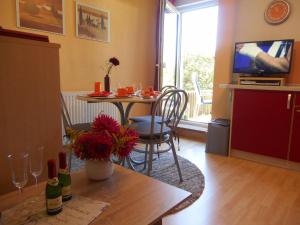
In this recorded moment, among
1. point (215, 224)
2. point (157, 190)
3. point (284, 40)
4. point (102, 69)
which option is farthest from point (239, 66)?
point (157, 190)

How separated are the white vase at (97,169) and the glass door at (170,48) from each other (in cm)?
317

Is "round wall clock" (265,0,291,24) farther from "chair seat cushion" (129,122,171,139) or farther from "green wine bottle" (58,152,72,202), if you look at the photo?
"green wine bottle" (58,152,72,202)

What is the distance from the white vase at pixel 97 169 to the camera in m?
0.95

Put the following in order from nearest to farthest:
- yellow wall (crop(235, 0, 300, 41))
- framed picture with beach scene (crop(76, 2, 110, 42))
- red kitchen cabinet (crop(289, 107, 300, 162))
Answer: red kitchen cabinet (crop(289, 107, 300, 162)) → yellow wall (crop(235, 0, 300, 41)) → framed picture with beach scene (crop(76, 2, 110, 42))

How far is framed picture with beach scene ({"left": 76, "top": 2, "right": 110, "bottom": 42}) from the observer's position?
3.01m

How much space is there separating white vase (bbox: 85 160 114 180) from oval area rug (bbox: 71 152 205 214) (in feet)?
3.28

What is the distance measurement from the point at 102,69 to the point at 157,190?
274 centimetres

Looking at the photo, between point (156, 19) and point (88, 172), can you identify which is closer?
point (88, 172)

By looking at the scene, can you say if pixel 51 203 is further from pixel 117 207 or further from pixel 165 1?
pixel 165 1

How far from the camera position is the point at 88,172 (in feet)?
3.18

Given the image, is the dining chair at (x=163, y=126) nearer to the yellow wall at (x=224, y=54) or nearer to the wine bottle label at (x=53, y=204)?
the wine bottle label at (x=53, y=204)

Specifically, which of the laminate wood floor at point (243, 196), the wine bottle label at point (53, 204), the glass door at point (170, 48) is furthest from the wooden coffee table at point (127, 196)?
the glass door at point (170, 48)

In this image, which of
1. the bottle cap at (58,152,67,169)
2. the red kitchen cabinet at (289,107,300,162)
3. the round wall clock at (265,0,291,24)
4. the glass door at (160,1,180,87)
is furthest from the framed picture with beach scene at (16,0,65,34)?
the red kitchen cabinet at (289,107,300,162)

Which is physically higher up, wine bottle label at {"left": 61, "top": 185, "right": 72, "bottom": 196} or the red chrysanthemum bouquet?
the red chrysanthemum bouquet
